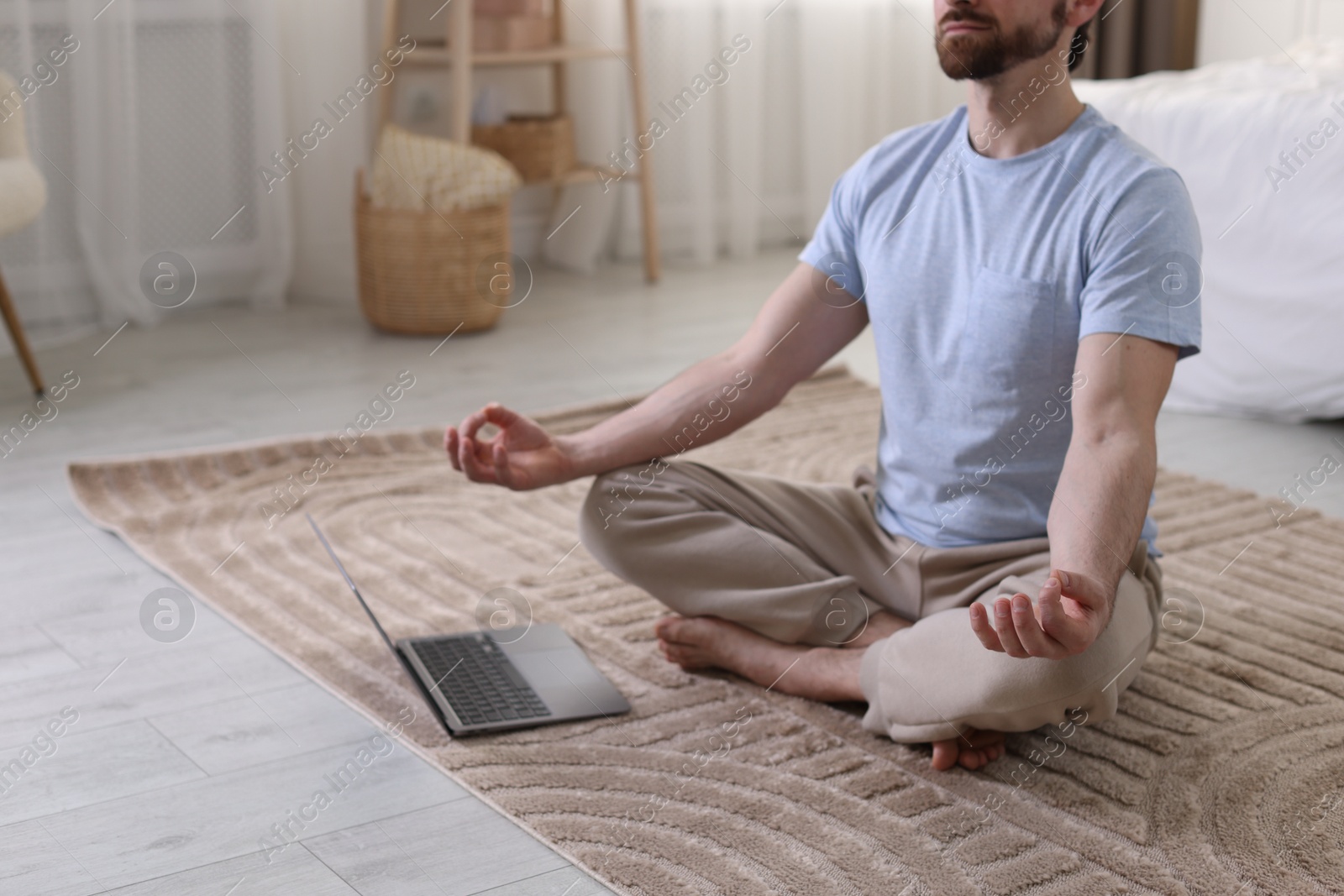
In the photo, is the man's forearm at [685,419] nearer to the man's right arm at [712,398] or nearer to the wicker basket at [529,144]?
the man's right arm at [712,398]

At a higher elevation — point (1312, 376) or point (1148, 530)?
point (1148, 530)

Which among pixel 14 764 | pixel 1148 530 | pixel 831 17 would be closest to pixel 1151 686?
pixel 1148 530

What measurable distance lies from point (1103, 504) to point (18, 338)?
180cm

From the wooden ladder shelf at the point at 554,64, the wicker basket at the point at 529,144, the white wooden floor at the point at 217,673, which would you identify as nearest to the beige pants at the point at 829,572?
the white wooden floor at the point at 217,673

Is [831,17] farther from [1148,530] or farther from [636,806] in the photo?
[636,806]

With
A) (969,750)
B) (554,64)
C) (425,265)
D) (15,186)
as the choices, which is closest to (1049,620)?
(969,750)

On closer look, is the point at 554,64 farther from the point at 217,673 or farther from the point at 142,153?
the point at 217,673

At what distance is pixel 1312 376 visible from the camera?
210cm

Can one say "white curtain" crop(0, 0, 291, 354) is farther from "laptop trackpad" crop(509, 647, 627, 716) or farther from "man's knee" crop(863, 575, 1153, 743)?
"man's knee" crop(863, 575, 1153, 743)

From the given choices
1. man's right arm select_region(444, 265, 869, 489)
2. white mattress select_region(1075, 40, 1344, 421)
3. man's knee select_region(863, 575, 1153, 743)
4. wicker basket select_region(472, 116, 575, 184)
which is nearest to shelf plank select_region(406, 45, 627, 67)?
wicker basket select_region(472, 116, 575, 184)

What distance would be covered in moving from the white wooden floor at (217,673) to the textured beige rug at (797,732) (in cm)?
5

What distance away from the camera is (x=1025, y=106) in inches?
46.5

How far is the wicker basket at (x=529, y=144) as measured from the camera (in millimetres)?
3152

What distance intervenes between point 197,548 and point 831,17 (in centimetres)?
255
